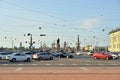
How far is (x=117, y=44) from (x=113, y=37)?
42.9ft

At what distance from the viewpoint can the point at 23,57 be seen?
59375 mm
